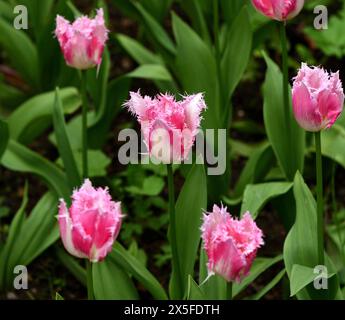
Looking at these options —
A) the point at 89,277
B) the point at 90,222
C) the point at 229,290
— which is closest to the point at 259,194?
the point at 229,290

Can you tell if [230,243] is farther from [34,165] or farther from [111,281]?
[34,165]

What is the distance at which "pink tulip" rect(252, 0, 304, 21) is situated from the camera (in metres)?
1.99

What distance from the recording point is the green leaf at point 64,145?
2307 mm

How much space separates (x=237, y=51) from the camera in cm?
258

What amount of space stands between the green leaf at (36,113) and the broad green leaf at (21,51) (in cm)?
26

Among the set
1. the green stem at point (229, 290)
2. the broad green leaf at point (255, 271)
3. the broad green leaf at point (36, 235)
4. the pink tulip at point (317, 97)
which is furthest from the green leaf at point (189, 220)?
the broad green leaf at point (36, 235)

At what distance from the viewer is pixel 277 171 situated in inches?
104

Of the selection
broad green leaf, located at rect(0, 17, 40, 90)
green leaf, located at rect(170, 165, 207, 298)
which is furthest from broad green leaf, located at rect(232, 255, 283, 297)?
broad green leaf, located at rect(0, 17, 40, 90)

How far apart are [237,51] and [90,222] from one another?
1126mm

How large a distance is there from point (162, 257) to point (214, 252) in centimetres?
92

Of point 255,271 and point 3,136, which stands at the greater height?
point 3,136

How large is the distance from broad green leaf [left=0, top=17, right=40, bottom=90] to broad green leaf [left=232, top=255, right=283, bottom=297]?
42.4 inches

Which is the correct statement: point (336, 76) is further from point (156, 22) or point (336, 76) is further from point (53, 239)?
point (156, 22)

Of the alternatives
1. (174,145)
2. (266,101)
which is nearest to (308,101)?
(174,145)
